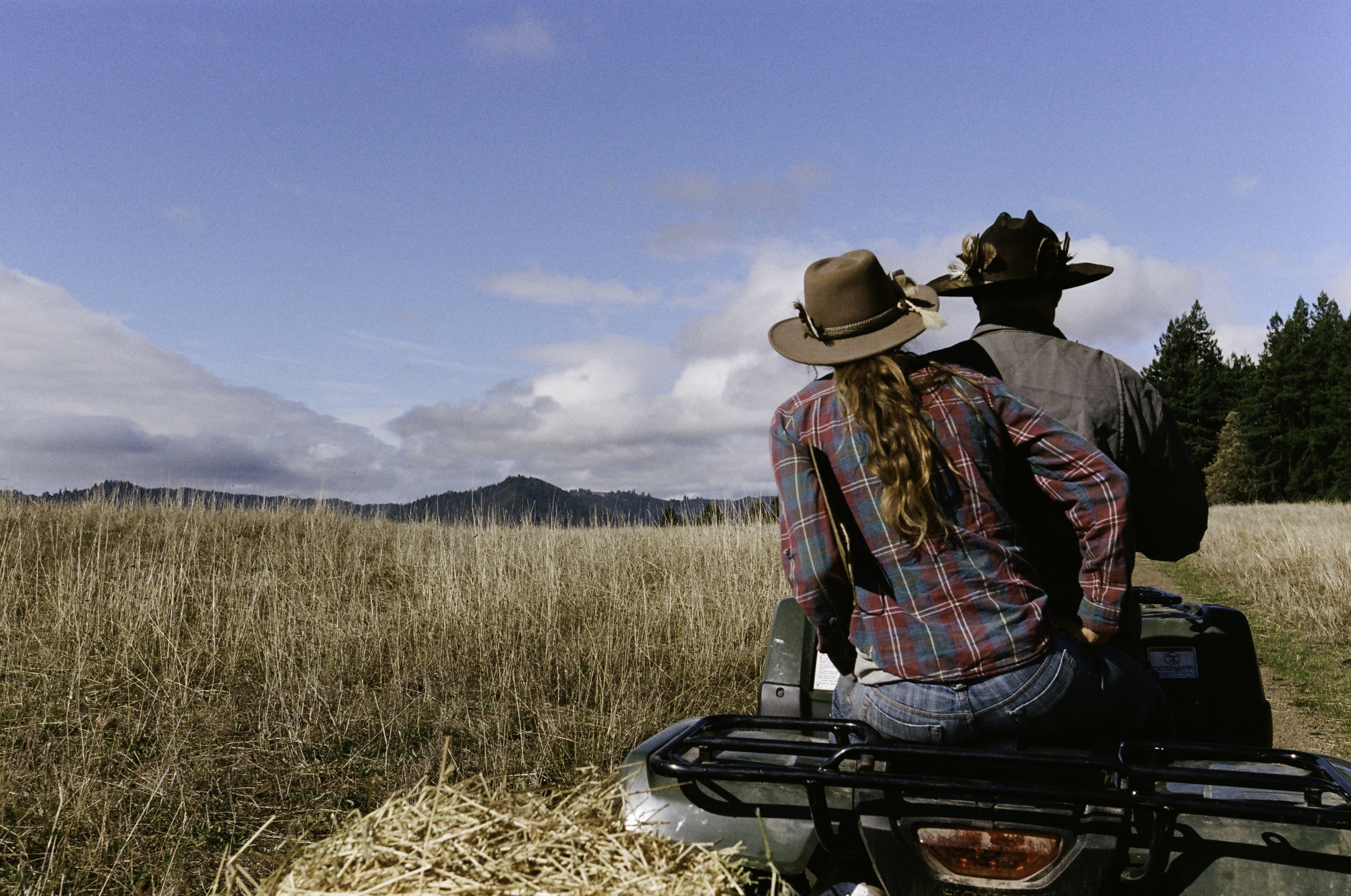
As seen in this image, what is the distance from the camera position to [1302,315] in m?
64.6

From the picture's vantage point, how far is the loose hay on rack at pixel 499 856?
5.43 ft

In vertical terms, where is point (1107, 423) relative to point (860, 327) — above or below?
below

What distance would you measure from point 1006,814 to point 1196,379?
7411cm

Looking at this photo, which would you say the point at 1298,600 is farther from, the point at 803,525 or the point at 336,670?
the point at 803,525

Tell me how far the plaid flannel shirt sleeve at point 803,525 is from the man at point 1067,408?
0.59 m

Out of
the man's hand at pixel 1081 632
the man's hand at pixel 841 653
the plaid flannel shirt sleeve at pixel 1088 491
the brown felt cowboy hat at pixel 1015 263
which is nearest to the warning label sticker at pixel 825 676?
the man's hand at pixel 841 653

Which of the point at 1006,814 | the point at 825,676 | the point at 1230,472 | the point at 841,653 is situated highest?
the point at 1230,472

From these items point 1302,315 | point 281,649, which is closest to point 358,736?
point 281,649

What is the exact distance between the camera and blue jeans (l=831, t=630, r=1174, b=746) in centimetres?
189

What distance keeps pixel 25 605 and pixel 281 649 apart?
144 inches

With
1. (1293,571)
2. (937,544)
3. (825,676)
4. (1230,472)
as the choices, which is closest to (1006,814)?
(937,544)

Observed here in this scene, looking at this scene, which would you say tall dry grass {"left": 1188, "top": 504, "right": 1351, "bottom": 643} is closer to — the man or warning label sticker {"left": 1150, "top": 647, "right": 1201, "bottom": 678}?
warning label sticker {"left": 1150, "top": 647, "right": 1201, "bottom": 678}

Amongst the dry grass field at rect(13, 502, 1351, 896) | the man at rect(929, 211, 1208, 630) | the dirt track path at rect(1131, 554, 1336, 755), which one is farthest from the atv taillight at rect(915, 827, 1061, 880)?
the dirt track path at rect(1131, 554, 1336, 755)

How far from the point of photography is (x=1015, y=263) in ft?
9.07
